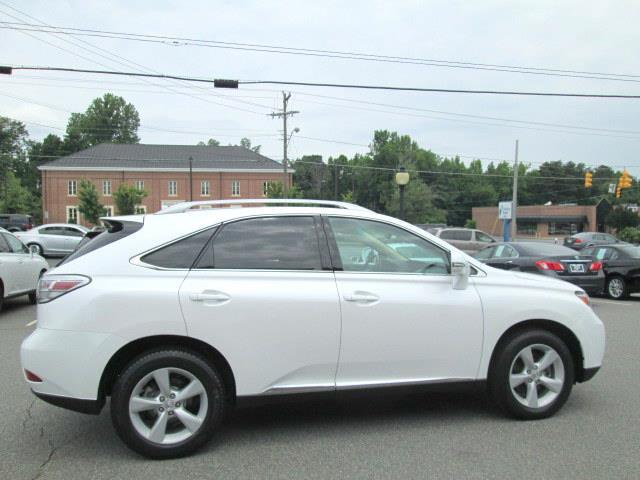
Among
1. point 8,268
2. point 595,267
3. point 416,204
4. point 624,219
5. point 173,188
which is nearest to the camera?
point 8,268

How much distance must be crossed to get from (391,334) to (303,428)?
1081 mm

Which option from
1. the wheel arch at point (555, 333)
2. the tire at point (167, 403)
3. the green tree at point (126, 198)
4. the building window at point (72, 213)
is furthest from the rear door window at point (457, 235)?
the building window at point (72, 213)

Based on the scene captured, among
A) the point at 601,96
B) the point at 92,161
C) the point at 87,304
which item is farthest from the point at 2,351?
the point at 92,161

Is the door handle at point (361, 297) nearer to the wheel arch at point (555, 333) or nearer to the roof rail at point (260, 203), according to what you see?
the roof rail at point (260, 203)

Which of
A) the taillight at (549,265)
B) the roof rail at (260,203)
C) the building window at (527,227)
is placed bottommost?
the building window at (527,227)

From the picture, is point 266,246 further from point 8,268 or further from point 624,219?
point 624,219

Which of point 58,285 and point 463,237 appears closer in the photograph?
point 58,285

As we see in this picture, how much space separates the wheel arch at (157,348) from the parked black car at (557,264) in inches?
353

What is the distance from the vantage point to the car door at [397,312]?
13.5 ft

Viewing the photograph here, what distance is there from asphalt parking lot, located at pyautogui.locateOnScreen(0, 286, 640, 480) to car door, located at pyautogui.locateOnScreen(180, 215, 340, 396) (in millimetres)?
501

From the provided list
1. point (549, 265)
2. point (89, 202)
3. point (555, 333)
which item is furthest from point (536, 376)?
point (89, 202)

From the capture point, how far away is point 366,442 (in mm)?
4141

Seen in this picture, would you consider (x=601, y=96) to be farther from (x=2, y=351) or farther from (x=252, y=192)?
(x=252, y=192)

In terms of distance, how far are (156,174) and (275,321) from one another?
69553mm
